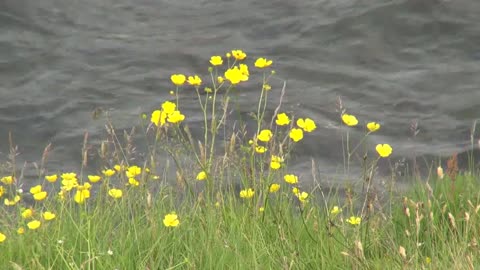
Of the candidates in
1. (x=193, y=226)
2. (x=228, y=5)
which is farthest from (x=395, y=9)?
(x=193, y=226)

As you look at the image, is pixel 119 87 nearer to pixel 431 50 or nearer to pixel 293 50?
pixel 293 50

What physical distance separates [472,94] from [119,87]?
2.93 m

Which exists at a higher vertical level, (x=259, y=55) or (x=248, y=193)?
(x=248, y=193)

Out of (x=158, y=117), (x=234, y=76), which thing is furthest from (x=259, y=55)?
(x=158, y=117)

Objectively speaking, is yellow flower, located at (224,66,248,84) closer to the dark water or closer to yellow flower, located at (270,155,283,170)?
yellow flower, located at (270,155,283,170)

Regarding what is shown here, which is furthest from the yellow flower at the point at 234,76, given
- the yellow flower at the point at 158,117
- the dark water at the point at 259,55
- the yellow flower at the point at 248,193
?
the dark water at the point at 259,55

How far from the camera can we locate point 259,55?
7512 mm

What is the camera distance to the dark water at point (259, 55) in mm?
6531

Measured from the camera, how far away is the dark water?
21.4 feet

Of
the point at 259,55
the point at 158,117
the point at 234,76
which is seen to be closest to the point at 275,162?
the point at 234,76

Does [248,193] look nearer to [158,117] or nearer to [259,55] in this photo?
[158,117]

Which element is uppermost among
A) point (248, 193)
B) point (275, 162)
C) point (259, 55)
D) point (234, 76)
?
point (234, 76)

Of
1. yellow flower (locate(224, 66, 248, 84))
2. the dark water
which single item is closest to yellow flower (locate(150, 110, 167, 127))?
yellow flower (locate(224, 66, 248, 84))

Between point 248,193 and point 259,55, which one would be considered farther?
point 259,55
